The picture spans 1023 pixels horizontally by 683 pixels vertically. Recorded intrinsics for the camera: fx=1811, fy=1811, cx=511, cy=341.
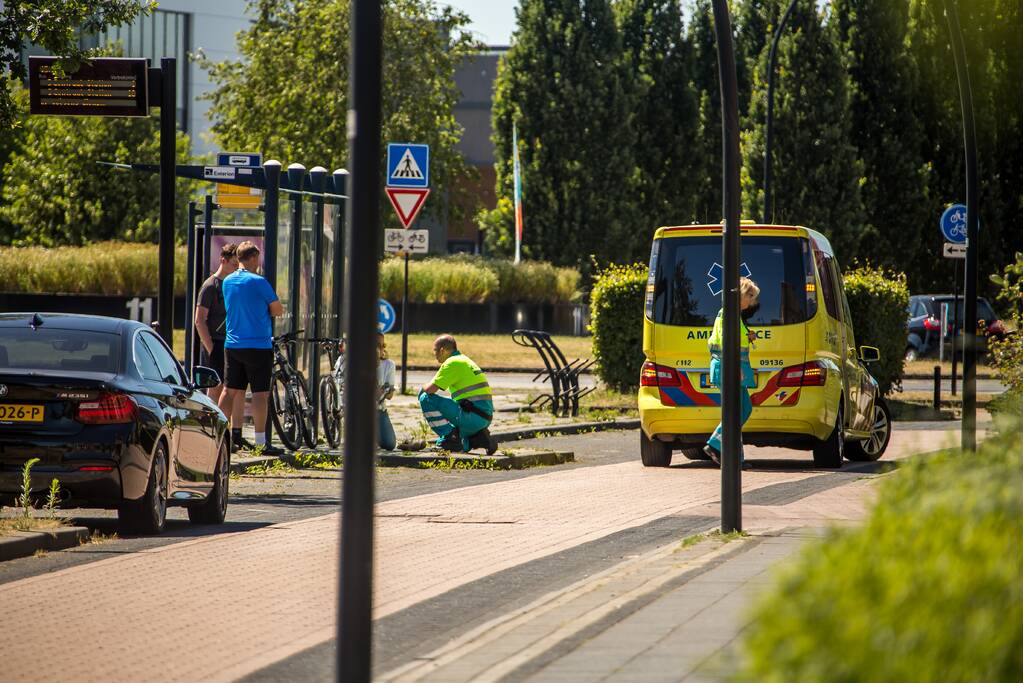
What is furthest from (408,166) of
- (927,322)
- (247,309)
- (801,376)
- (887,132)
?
(887,132)

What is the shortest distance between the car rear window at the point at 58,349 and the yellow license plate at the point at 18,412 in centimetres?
38

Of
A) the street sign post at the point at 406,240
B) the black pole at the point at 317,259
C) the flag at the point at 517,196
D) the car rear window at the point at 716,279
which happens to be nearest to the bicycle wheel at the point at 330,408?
the black pole at the point at 317,259

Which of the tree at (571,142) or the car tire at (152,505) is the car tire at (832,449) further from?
the tree at (571,142)

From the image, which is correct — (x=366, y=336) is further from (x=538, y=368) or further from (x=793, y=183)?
(x=793, y=183)

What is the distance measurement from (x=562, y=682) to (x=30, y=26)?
913 centimetres

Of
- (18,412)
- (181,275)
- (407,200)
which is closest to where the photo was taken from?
(18,412)

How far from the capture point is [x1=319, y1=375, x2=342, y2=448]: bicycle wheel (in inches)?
708

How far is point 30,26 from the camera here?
1370 centimetres

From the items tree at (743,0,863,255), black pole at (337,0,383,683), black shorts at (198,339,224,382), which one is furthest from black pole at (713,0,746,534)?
tree at (743,0,863,255)

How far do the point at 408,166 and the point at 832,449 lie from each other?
25.0 ft

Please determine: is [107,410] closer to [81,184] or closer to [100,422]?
[100,422]

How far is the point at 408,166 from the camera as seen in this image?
22375 mm

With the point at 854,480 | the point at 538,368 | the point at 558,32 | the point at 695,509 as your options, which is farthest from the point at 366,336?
the point at 558,32

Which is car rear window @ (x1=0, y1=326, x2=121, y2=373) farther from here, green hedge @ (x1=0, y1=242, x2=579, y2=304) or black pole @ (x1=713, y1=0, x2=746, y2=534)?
green hedge @ (x1=0, y1=242, x2=579, y2=304)
